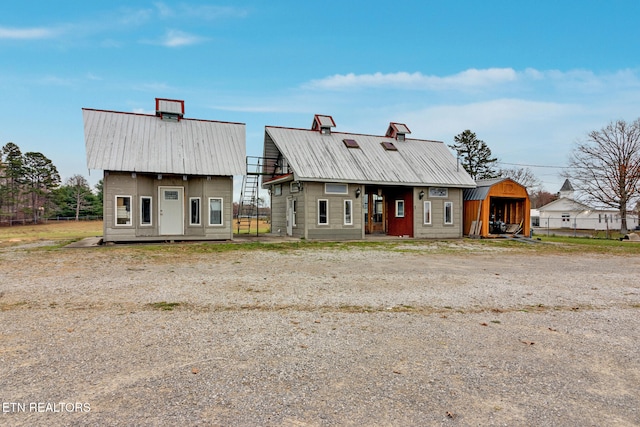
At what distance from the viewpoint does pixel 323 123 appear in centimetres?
2291

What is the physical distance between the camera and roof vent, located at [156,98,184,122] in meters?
19.4

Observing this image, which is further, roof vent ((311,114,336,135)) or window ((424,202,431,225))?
roof vent ((311,114,336,135))

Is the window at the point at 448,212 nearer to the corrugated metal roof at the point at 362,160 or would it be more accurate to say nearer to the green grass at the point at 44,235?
the corrugated metal roof at the point at 362,160

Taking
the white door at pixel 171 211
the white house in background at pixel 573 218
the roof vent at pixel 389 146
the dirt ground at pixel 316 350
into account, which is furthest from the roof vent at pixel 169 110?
the white house in background at pixel 573 218

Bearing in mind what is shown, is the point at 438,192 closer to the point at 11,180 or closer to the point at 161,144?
the point at 161,144

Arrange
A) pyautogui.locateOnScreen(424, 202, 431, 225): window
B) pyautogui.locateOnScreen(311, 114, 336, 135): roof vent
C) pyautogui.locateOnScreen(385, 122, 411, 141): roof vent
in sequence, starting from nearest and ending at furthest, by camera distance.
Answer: pyautogui.locateOnScreen(424, 202, 431, 225): window
pyautogui.locateOnScreen(311, 114, 336, 135): roof vent
pyautogui.locateOnScreen(385, 122, 411, 141): roof vent

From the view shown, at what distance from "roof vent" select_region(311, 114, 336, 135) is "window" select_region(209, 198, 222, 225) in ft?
26.8

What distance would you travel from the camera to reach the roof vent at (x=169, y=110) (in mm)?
19406

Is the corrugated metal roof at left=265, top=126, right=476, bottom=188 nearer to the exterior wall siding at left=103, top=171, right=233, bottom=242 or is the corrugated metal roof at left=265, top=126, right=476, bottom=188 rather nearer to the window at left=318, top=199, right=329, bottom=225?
the window at left=318, top=199, right=329, bottom=225

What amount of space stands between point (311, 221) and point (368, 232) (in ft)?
17.8

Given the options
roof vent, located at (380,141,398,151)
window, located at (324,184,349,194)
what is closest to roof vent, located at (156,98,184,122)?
window, located at (324,184,349,194)

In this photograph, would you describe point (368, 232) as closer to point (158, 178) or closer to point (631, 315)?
point (158, 178)

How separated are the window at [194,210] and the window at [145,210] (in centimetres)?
170

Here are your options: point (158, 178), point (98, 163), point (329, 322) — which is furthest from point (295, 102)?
point (329, 322)
